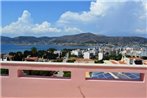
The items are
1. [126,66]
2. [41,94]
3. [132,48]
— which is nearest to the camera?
[126,66]

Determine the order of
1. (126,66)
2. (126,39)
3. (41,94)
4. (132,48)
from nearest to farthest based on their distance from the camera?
1. (126,66)
2. (41,94)
3. (132,48)
4. (126,39)

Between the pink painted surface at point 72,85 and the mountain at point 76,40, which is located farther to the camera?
the mountain at point 76,40

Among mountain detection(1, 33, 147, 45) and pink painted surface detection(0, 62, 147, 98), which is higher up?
mountain detection(1, 33, 147, 45)

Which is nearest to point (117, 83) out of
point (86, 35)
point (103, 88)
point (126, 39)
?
point (103, 88)

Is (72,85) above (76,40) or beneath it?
beneath

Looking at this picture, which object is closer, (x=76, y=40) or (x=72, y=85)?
(x=72, y=85)

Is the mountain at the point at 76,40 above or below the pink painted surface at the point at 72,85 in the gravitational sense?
above

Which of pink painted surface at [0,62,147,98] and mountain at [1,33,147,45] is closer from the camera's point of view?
pink painted surface at [0,62,147,98]

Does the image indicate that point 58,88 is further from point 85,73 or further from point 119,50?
point 119,50
